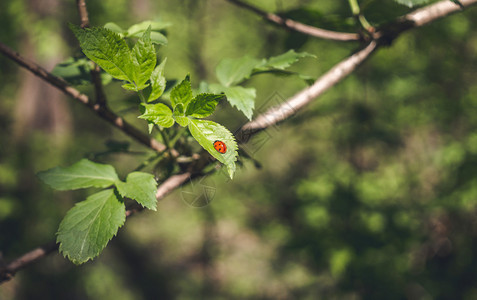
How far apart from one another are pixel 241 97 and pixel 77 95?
20.5 inches

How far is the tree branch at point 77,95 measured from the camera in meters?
0.91

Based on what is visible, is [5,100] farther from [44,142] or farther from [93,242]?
[93,242]

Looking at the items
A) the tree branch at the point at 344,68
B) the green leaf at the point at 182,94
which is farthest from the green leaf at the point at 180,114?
the tree branch at the point at 344,68

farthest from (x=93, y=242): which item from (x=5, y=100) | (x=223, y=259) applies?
(x=5, y=100)

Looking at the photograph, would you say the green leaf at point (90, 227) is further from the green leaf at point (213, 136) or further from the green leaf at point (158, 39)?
the green leaf at point (158, 39)

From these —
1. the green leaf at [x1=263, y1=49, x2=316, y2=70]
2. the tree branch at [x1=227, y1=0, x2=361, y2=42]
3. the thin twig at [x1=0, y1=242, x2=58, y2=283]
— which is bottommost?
the thin twig at [x1=0, y1=242, x2=58, y2=283]

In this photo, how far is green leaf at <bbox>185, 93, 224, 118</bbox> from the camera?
80 cm

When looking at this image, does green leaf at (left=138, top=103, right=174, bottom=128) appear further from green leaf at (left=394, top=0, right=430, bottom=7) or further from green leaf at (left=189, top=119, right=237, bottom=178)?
green leaf at (left=394, top=0, right=430, bottom=7)

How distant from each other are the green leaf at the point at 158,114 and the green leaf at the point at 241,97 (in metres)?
0.20

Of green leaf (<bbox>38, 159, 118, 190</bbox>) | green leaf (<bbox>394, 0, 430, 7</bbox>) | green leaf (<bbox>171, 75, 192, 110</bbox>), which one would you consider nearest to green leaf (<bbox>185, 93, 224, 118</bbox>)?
green leaf (<bbox>171, 75, 192, 110</bbox>)

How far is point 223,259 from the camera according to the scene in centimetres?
714

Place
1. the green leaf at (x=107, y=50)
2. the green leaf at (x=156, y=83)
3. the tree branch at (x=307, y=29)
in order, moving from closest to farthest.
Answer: the green leaf at (x=107, y=50), the green leaf at (x=156, y=83), the tree branch at (x=307, y=29)

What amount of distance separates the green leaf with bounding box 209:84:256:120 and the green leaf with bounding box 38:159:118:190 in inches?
17.5

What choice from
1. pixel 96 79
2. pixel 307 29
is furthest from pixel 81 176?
pixel 307 29
